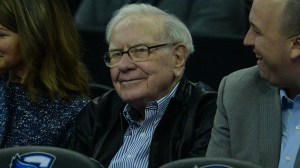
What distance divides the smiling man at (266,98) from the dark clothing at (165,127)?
0.46 feet

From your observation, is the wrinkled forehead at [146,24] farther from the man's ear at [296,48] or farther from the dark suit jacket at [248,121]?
the man's ear at [296,48]

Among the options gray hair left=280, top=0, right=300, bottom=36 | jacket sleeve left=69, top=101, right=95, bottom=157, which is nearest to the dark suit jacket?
gray hair left=280, top=0, right=300, bottom=36

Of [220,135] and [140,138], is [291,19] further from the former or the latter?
[140,138]

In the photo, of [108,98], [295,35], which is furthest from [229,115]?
[108,98]

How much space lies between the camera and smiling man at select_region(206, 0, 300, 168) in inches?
101

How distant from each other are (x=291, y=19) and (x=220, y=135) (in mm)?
461

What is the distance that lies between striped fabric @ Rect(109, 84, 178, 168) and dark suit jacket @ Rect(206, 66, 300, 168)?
27 cm

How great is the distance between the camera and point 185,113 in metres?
2.97

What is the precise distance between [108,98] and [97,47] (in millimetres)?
644

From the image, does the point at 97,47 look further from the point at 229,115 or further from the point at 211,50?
the point at 229,115

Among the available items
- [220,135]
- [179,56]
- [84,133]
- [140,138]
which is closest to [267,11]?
[220,135]

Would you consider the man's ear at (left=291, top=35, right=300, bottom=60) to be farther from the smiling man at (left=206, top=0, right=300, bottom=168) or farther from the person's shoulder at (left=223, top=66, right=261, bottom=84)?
the person's shoulder at (left=223, top=66, right=261, bottom=84)

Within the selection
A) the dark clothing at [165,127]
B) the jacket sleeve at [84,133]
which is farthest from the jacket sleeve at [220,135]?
the jacket sleeve at [84,133]

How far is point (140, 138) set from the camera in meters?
3.00
